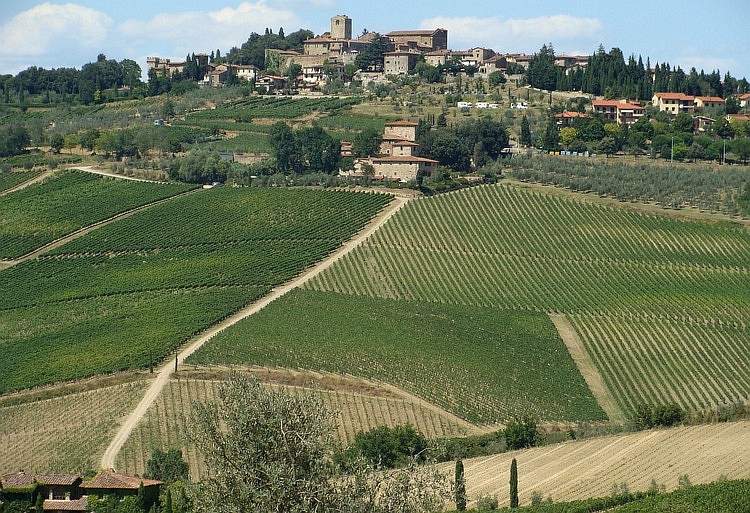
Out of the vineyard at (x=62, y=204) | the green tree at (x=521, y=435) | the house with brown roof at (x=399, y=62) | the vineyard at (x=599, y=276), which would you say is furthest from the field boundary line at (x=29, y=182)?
the green tree at (x=521, y=435)

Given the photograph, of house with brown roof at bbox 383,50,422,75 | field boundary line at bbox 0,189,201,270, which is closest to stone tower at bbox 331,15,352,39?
house with brown roof at bbox 383,50,422,75

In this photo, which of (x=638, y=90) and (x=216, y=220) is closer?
(x=216, y=220)

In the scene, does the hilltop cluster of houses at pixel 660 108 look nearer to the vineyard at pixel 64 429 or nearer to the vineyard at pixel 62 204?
the vineyard at pixel 62 204

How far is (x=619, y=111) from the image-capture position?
101312 millimetres

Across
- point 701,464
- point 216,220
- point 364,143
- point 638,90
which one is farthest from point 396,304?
point 638,90

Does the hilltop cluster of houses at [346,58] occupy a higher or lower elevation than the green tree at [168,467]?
higher

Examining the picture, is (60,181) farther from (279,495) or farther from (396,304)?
(279,495)

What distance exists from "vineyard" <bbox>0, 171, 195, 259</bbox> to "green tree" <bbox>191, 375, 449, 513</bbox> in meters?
47.3

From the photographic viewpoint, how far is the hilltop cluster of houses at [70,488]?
128 feet

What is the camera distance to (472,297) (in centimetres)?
6075

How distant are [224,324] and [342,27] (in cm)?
8437

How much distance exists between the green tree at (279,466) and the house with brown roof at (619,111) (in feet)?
249

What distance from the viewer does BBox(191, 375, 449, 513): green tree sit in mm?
26672

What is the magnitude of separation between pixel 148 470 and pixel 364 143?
46.0 m
